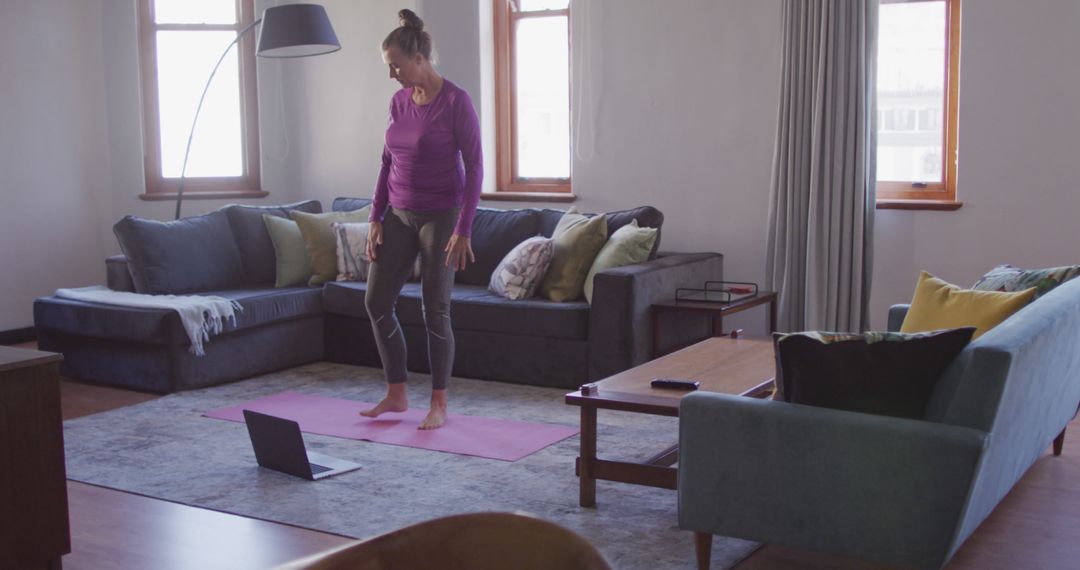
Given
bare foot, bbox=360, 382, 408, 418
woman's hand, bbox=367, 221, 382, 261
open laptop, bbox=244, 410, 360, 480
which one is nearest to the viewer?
open laptop, bbox=244, 410, 360, 480

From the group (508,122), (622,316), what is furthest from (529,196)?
(622,316)

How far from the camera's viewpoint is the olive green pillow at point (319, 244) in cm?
568

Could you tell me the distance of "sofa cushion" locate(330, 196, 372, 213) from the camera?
6.08m

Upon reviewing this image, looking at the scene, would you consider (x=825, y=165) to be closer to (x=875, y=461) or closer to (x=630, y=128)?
(x=630, y=128)

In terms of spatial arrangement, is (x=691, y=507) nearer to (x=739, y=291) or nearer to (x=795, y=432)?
(x=795, y=432)

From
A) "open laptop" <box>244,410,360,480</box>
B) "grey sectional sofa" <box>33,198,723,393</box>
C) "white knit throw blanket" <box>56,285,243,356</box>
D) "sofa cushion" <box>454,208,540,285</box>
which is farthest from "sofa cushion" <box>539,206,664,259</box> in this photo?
"open laptop" <box>244,410,360,480</box>

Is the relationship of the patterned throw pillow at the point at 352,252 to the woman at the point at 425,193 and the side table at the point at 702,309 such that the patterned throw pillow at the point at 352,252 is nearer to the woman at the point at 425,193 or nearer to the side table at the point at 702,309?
the woman at the point at 425,193

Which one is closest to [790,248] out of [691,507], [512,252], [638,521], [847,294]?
[847,294]

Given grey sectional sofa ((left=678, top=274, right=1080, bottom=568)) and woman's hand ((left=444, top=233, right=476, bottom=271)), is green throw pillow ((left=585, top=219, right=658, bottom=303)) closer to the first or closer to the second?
woman's hand ((left=444, top=233, right=476, bottom=271))

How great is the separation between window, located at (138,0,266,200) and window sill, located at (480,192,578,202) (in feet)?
5.24

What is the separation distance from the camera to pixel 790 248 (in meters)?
5.30

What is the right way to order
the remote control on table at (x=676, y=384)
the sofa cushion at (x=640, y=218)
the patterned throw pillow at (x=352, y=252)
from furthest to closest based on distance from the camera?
the patterned throw pillow at (x=352, y=252) < the sofa cushion at (x=640, y=218) < the remote control on table at (x=676, y=384)

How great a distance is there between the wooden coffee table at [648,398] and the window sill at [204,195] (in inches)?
156

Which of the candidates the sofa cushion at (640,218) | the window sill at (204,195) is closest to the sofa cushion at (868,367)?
the sofa cushion at (640,218)
